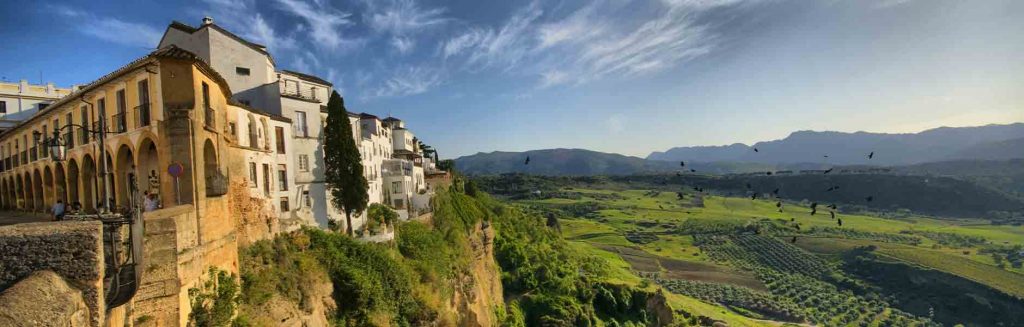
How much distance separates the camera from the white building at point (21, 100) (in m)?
35.9

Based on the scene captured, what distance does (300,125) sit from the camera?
Answer: 2739 cm

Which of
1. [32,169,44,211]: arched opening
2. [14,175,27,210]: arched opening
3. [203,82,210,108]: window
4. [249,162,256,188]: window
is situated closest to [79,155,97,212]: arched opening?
[249,162,256,188]: window

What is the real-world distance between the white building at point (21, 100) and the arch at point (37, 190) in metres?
12.7

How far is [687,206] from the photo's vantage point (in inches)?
7520

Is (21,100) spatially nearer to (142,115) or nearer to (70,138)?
(70,138)

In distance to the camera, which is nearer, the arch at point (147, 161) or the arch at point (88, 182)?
the arch at point (147, 161)

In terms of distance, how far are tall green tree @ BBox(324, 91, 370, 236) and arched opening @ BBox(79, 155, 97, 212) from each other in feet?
34.2

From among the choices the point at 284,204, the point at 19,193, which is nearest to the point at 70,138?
the point at 284,204

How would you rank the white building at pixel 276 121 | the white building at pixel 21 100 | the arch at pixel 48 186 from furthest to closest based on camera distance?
the white building at pixel 21 100 → the arch at pixel 48 186 → the white building at pixel 276 121

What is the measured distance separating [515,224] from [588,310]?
20.9m

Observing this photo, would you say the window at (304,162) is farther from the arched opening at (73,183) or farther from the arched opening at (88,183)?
the arched opening at (73,183)

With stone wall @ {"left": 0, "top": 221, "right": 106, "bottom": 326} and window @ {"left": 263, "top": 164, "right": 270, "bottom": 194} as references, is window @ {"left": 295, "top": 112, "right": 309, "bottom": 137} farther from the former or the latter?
stone wall @ {"left": 0, "top": 221, "right": 106, "bottom": 326}

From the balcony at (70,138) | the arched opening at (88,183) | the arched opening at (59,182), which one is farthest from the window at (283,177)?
the arched opening at (59,182)

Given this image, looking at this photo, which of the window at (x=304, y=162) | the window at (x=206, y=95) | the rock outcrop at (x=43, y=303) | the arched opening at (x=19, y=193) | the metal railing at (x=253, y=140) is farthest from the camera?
the arched opening at (x=19, y=193)
